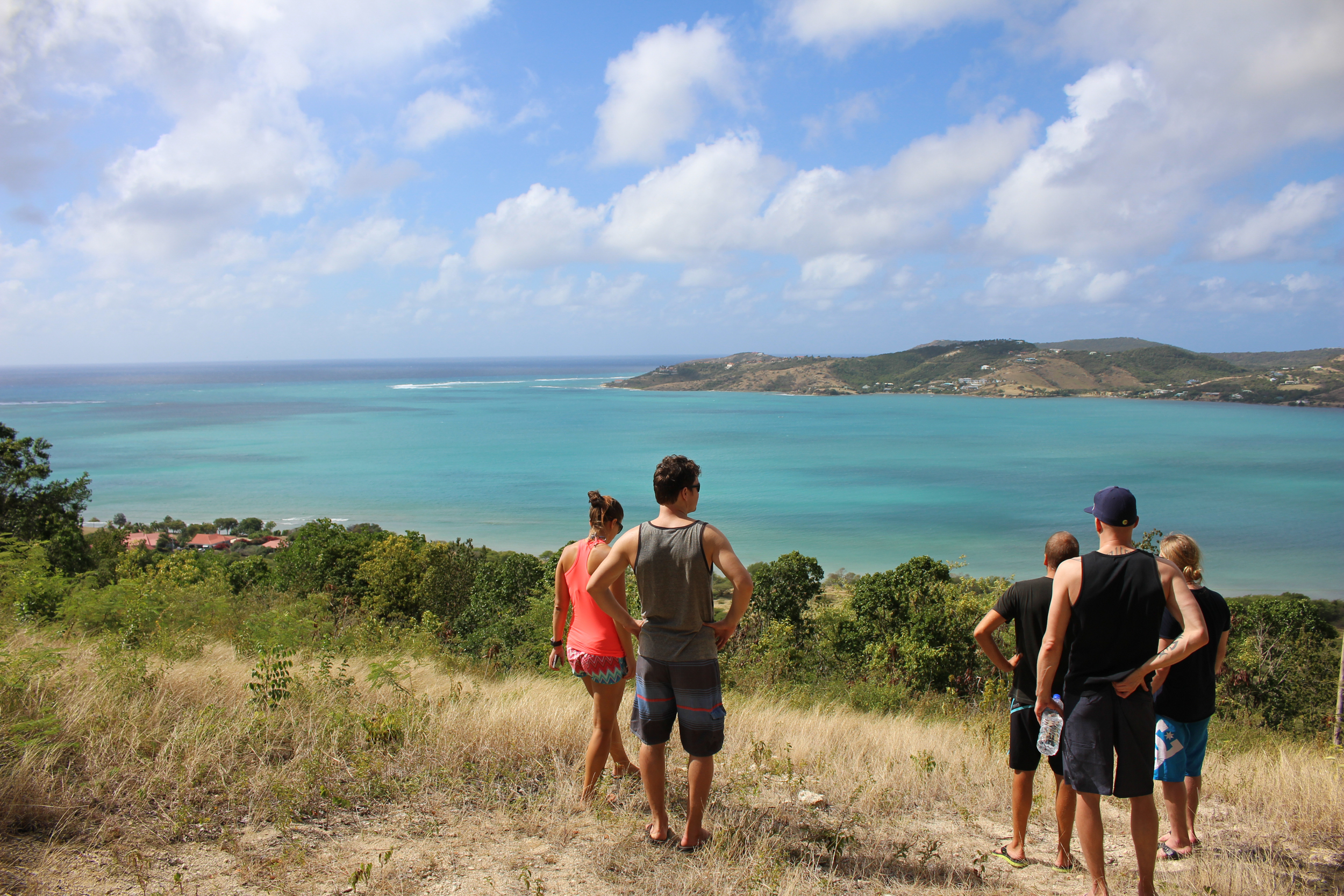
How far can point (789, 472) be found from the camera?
2899 inches

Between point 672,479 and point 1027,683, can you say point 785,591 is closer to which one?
point 1027,683

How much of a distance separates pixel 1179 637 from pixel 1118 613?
0.31 meters

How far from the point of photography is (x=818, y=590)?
1089 inches

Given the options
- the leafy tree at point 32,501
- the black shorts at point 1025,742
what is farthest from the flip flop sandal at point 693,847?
the leafy tree at point 32,501

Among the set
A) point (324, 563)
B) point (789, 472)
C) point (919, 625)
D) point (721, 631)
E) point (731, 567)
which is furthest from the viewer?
point (789, 472)

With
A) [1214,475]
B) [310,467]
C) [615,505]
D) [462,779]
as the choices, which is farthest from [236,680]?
[1214,475]

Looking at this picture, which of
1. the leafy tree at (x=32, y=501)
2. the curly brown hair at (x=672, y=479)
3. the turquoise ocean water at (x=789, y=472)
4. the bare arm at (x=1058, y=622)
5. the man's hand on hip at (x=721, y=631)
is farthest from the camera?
the turquoise ocean water at (x=789, y=472)

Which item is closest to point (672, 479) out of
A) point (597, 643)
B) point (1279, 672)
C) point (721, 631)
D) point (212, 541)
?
point (721, 631)

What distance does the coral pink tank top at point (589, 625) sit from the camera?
3812mm

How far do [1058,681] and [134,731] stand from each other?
15.4ft

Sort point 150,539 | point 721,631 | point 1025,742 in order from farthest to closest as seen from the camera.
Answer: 1. point 150,539
2. point 1025,742
3. point 721,631

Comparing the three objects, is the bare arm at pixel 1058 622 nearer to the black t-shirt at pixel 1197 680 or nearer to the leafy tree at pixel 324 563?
the black t-shirt at pixel 1197 680

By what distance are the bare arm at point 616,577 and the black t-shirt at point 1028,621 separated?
1718 millimetres

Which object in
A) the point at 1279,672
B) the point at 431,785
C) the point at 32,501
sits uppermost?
the point at 431,785
